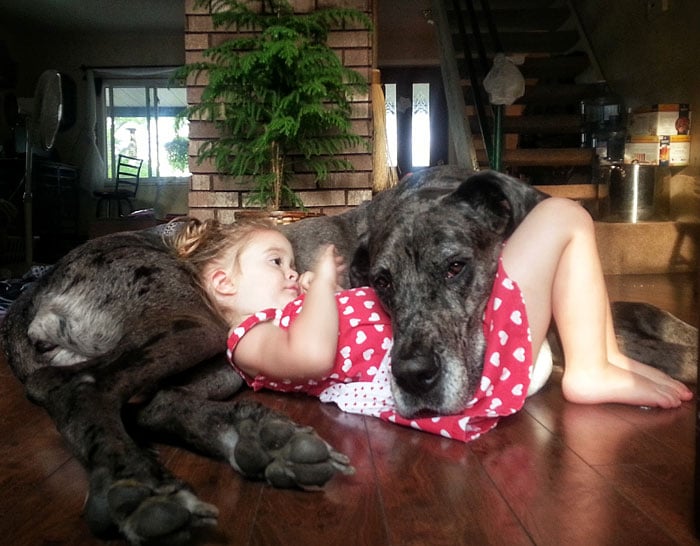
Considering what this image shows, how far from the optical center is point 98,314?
1939 mm

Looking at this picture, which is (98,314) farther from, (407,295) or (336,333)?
(407,295)

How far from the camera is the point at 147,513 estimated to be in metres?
1.04

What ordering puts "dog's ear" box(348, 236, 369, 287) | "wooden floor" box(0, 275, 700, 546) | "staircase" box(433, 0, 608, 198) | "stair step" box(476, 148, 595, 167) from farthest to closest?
"stair step" box(476, 148, 595, 167)
"staircase" box(433, 0, 608, 198)
"dog's ear" box(348, 236, 369, 287)
"wooden floor" box(0, 275, 700, 546)

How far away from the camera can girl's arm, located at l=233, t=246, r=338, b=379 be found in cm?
176

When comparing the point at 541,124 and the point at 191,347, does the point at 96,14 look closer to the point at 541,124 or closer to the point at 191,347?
the point at 541,124

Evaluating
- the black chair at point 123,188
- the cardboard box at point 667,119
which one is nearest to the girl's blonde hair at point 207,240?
the cardboard box at point 667,119

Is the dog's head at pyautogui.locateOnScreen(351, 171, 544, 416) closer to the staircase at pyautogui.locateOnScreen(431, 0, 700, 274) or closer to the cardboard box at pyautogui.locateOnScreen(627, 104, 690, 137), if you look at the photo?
the staircase at pyautogui.locateOnScreen(431, 0, 700, 274)

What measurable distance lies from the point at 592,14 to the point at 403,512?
8.30 metres

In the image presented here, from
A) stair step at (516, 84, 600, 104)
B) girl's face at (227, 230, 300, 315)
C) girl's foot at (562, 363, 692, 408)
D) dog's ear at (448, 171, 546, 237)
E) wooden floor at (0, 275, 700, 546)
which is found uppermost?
stair step at (516, 84, 600, 104)

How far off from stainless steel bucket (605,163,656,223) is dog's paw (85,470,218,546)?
629 cm

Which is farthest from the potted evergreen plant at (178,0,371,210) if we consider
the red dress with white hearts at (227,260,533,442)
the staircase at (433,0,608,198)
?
the red dress with white hearts at (227,260,533,442)

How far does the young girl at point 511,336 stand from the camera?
5.77ft

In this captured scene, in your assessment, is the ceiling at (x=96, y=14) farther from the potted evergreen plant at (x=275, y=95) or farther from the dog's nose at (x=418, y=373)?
the dog's nose at (x=418, y=373)

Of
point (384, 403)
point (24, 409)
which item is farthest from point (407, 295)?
point (24, 409)
